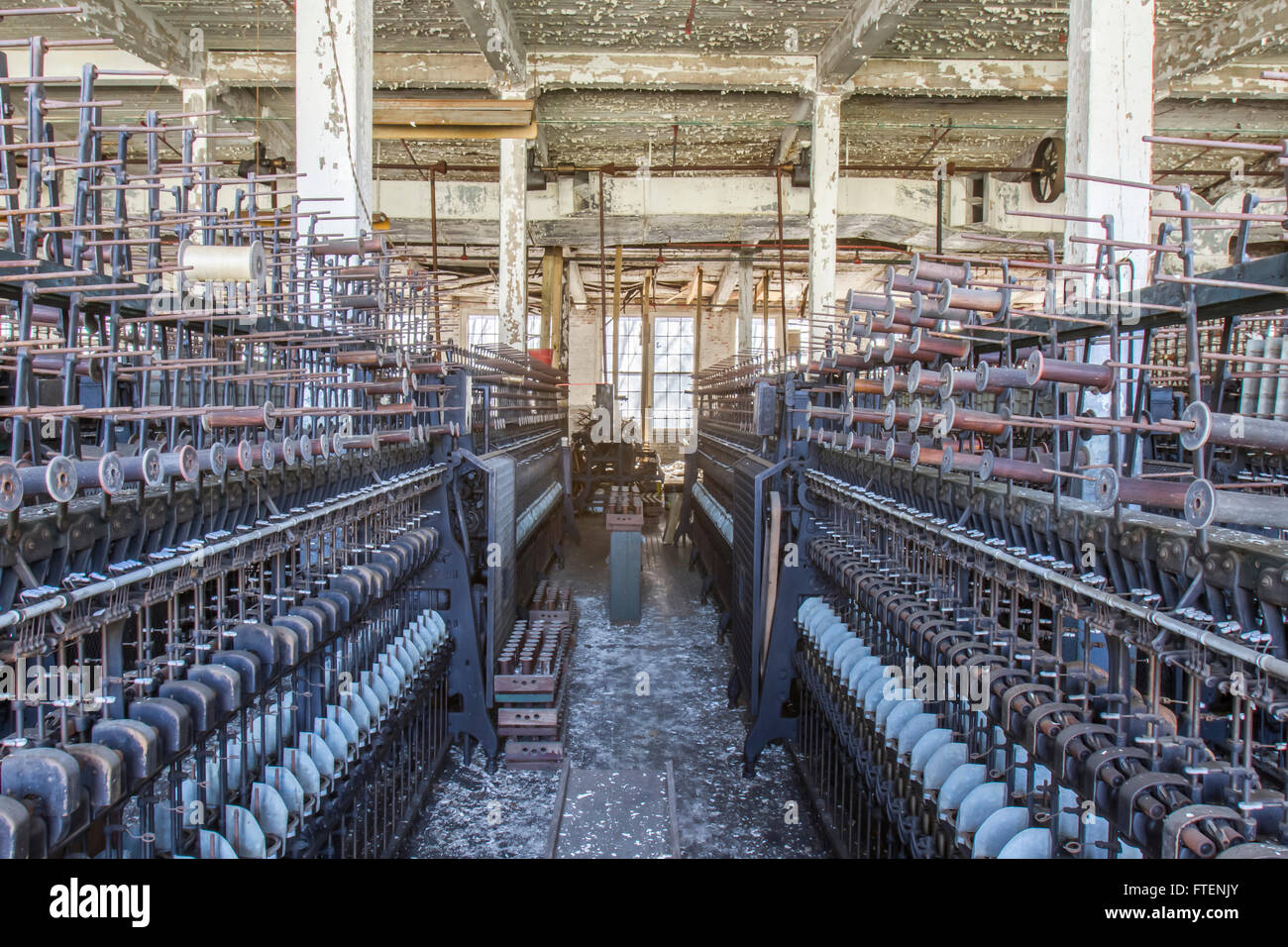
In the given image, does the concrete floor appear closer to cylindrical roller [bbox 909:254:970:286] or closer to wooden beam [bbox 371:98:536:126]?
cylindrical roller [bbox 909:254:970:286]

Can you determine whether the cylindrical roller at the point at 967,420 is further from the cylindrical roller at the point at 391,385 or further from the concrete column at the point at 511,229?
the concrete column at the point at 511,229

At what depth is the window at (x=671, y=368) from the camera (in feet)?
65.2

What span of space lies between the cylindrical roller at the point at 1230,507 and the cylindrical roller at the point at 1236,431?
0.27 feet

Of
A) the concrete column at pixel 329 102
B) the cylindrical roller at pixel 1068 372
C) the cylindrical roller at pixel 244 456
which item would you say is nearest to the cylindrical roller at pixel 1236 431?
the cylindrical roller at pixel 1068 372

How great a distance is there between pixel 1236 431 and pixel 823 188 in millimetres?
7660

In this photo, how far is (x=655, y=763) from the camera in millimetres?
4719

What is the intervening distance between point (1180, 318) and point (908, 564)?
160cm

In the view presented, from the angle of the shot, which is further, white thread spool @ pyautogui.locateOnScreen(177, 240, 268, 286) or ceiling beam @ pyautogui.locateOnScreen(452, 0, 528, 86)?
ceiling beam @ pyautogui.locateOnScreen(452, 0, 528, 86)

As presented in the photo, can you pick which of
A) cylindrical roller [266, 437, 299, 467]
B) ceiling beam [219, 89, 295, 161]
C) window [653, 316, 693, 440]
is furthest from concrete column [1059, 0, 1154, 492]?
window [653, 316, 693, 440]

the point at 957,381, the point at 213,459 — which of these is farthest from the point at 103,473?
the point at 957,381

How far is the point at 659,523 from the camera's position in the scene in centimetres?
1312

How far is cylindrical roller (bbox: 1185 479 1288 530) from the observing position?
146 cm

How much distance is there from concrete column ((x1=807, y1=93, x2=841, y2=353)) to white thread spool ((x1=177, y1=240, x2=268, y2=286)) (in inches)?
273
